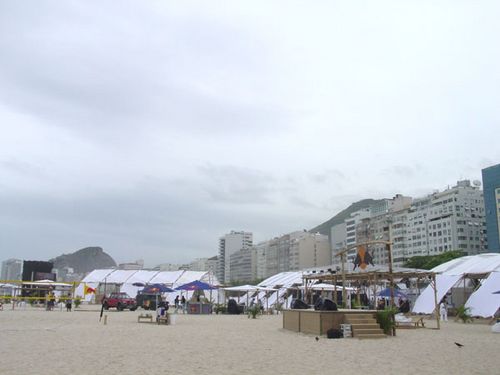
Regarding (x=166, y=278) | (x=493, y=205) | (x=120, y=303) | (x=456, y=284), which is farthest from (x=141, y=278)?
(x=493, y=205)

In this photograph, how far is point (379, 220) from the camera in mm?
132875

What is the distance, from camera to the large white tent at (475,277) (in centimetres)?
2720

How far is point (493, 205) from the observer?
308ft

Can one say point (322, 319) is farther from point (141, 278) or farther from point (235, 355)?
point (141, 278)

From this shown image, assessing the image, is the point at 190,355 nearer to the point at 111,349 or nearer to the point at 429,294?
the point at 111,349

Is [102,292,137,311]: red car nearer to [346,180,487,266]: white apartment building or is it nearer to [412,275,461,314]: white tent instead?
[412,275,461,314]: white tent

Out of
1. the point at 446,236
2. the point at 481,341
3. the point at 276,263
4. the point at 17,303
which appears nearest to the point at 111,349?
the point at 481,341

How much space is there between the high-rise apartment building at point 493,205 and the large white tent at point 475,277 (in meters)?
64.6

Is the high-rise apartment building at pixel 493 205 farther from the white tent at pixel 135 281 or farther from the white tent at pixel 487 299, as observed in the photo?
the white tent at pixel 487 299

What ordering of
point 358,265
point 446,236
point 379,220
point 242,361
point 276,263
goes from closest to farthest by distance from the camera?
point 242,361, point 358,265, point 446,236, point 379,220, point 276,263

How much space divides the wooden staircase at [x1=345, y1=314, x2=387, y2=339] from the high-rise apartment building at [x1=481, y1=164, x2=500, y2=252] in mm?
85257

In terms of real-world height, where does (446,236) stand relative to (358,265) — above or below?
above

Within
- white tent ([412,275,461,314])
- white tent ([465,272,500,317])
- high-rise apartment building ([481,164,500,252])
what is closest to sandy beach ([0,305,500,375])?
white tent ([465,272,500,317])

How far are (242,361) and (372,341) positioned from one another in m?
6.26
